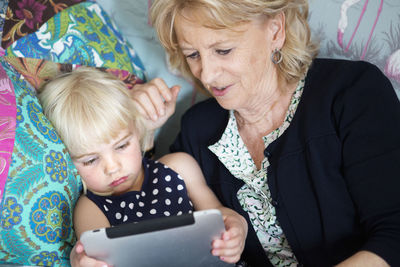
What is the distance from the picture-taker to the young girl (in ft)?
4.45

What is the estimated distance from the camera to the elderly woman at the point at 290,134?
1094 mm

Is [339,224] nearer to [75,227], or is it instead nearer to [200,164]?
[200,164]

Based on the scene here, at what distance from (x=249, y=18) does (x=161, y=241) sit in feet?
2.25

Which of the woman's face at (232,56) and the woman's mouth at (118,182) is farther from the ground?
the woman's face at (232,56)

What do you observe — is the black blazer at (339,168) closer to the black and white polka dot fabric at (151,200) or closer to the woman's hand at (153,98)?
the black and white polka dot fabric at (151,200)

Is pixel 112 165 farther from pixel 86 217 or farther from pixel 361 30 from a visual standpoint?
pixel 361 30

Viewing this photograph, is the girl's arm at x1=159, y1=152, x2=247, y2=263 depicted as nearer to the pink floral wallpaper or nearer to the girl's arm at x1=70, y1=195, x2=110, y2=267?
the girl's arm at x1=70, y1=195, x2=110, y2=267

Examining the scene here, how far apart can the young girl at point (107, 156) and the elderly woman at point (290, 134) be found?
0.41 feet

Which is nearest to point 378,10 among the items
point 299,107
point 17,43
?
point 299,107

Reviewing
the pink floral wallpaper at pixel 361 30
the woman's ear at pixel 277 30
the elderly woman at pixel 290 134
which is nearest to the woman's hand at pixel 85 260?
the elderly woman at pixel 290 134

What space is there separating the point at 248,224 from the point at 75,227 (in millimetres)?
561

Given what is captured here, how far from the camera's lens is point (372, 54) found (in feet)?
4.66

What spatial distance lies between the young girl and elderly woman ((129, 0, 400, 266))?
12cm

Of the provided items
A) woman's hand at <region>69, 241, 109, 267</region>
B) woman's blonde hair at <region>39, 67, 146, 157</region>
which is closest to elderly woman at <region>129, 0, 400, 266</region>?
woman's blonde hair at <region>39, 67, 146, 157</region>
